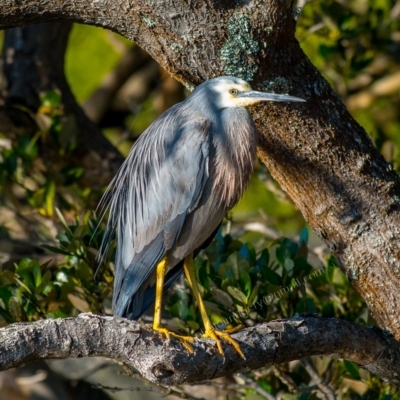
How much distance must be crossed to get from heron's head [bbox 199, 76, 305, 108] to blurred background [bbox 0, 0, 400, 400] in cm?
65

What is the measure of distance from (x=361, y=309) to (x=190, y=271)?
0.84 metres

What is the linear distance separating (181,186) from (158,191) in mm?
134

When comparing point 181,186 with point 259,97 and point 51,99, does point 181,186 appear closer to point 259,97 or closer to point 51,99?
point 259,97

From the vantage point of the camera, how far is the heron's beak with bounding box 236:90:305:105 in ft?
9.03

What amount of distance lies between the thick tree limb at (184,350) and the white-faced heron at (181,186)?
1.13ft

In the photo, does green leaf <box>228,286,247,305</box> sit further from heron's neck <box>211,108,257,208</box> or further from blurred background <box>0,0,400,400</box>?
heron's neck <box>211,108,257,208</box>

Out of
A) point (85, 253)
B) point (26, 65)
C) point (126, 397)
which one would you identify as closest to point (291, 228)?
point (126, 397)

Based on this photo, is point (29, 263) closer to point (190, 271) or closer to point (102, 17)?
point (190, 271)

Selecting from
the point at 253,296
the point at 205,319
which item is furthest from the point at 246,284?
the point at 205,319

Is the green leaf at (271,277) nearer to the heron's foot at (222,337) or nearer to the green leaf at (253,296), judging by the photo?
the green leaf at (253,296)

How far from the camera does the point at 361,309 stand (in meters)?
3.59

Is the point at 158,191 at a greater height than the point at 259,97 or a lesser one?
lesser

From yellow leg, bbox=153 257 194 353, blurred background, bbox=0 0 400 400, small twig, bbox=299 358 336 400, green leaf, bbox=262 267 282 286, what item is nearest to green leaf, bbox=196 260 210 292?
blurred background, bbox=0 0 400 400

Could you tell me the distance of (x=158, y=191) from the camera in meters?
3.25
